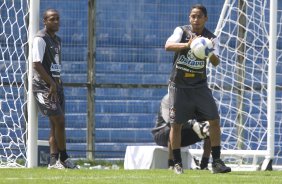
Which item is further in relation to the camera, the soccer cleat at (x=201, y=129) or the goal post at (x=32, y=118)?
the soccer cleat at (x=201, y=129)

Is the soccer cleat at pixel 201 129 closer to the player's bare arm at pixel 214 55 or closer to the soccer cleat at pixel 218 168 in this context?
the soccer cleat at pixel 218 168

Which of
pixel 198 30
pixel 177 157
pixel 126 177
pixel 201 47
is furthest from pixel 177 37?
pixel 126 177

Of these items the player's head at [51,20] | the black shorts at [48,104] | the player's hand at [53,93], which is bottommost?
the black shorts at [48,104]

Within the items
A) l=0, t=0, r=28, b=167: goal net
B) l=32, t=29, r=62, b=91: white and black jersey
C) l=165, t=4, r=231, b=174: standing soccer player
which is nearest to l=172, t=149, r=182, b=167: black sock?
l=165, t=4, r=231, b=174: standing soccer player

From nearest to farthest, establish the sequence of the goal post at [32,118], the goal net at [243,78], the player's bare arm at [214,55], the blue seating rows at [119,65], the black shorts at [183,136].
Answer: the player's bare arm at [214,55] → the goal post at [32,118] → the black shorts at [183,136] → the goal net at [243,78] → the blue seating rows at [119,65]

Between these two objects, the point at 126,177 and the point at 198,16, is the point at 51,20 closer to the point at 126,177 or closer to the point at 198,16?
the point at 198,16

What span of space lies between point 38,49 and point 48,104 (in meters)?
0.66

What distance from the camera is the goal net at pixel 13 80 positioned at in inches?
564

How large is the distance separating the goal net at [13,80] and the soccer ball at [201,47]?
13.2 ft

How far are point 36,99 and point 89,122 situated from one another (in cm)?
395

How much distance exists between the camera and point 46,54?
12.1 m

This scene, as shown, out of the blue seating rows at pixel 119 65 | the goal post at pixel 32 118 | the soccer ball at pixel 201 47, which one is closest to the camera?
the soccer ball at pixel 201 47

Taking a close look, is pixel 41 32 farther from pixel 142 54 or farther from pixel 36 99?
pixel 142 54

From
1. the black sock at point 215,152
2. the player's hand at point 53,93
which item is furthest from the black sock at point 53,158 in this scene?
the black sock at point 215,152
